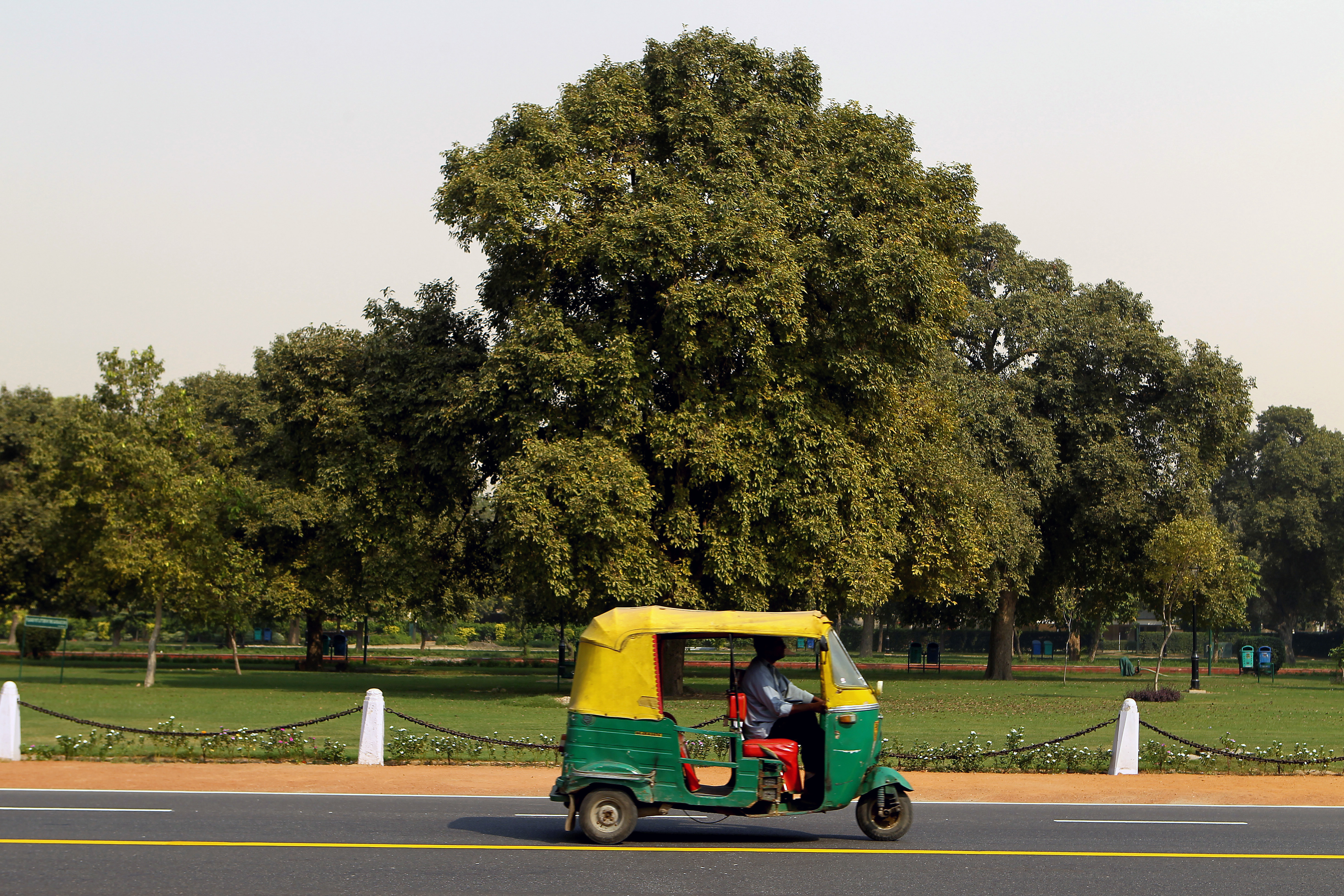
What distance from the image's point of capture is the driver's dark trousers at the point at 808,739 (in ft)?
35.1

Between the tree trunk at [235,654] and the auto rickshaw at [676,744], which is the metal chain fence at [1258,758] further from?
the tree trunk at [235,654]

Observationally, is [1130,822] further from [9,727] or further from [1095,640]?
[1095,640]

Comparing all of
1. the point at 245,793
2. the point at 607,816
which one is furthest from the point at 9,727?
the point at 607,816

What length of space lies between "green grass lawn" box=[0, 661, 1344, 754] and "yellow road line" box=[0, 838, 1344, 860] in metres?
8.77

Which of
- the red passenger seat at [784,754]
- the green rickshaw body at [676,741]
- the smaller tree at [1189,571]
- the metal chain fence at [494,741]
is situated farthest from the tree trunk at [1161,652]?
the red passenger seat at [784,754]

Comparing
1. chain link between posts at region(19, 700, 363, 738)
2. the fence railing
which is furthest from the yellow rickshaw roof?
chain link between posts at region(19, 700, 363, 738)

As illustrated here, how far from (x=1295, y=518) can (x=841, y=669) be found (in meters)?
78.3

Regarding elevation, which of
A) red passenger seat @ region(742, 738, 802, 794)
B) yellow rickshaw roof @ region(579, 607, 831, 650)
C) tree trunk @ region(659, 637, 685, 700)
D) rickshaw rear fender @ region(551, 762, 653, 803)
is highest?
yellow rickshaw roof @ region(579, 607, 831, 650)

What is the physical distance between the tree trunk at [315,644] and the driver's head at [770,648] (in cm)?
4147

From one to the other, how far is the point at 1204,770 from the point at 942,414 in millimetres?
19393

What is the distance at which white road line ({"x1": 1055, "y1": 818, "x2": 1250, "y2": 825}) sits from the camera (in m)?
12.6

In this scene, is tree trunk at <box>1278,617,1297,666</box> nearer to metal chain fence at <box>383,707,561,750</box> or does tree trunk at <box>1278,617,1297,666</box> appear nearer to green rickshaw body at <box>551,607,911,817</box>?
metal chain fence at <box>383,707,561,750</box>

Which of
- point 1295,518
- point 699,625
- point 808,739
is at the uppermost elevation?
point 1295,518

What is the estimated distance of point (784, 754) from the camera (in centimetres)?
1070
